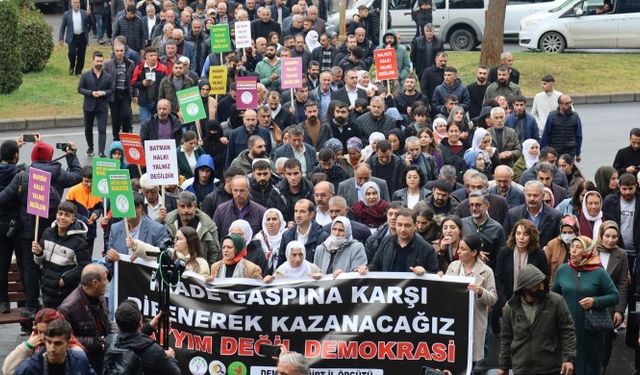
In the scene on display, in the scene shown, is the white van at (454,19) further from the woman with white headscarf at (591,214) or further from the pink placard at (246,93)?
the woman with white headscarf at (591,214)

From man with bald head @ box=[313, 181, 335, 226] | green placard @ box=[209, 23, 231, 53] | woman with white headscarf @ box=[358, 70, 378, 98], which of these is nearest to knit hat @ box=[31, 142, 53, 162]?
man with bald head @ box=[313, 181, 335, 226]

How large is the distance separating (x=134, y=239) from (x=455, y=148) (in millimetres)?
5702

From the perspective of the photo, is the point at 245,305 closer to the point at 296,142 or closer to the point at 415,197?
the point at 415,197

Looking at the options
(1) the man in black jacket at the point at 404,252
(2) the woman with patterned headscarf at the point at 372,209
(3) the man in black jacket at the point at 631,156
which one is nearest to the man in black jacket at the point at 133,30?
(3) the man in black jacket at the point at 631,156

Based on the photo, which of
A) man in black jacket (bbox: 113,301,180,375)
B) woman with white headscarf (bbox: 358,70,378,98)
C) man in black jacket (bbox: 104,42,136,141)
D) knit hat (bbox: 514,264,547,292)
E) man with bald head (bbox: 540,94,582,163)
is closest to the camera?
man in black jacket (bbox: 113,301,180,375)

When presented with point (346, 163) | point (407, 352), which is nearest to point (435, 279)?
point (407, 352)

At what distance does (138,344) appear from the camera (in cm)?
1112

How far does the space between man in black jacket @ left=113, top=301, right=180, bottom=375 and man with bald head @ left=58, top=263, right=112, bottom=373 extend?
1.15m

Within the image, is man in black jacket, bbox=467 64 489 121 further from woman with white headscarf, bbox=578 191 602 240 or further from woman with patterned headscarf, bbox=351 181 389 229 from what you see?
woman with white headscarf, bbox=578 191 602 240

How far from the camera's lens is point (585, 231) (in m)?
15.3

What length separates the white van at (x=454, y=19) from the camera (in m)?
33.8

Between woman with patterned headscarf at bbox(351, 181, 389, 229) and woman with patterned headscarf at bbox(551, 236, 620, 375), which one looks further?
woman with patterned headscarf at bbox(351, 181, 389, 229)

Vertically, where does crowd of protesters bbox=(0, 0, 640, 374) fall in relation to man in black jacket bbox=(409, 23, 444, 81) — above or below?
below

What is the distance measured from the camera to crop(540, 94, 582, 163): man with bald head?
2062 centimetres
